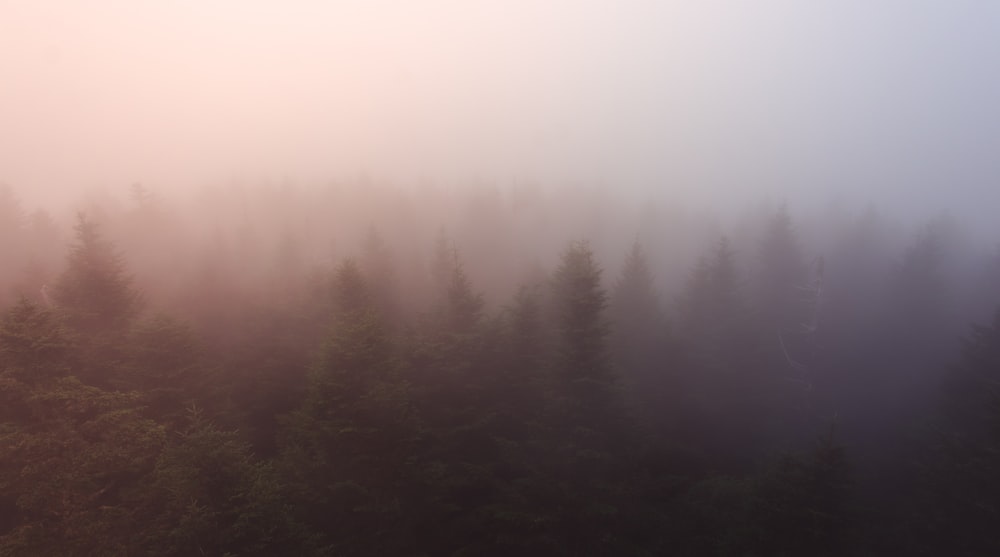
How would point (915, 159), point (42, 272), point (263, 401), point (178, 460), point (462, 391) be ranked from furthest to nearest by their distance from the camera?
point (915, 159), point (42, 272), point (263, 401), point (462, 391), point (178, 460)

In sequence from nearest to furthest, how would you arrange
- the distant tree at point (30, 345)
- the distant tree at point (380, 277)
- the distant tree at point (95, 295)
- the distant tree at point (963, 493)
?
the distant tree at point (30, 345) → the distant tree at point (963, 493) → the distant tree at point (95, 295) → the distant tree at point (380, 277)

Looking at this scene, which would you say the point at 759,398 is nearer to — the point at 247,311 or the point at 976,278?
the point at 247,311

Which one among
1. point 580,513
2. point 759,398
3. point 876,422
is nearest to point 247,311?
point 580,513

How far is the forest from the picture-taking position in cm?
991

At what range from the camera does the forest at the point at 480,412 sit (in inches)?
390

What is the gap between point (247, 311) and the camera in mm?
30297

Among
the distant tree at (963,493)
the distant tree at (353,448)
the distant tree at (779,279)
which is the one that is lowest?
the distant tree at (963,493)

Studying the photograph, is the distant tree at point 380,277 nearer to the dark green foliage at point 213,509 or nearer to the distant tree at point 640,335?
the distant tree at point 640,335

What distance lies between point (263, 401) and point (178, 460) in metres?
13.7

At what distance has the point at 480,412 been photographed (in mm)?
18828

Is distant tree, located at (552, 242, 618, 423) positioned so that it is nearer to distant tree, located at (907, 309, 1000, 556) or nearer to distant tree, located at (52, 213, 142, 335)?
distant tree, located at (907, 309, 1000, 556)

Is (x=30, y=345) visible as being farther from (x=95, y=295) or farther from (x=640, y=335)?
(x=640, y=335)

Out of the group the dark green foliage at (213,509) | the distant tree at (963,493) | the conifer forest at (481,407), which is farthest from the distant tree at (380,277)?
the distant tree at (963,493)

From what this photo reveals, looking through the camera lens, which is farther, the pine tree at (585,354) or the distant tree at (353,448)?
the pine tree at (585,354)
